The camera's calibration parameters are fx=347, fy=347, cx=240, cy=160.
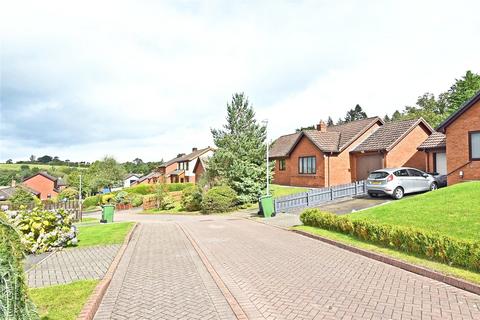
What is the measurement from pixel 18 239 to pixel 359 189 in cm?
2227

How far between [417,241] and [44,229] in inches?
491

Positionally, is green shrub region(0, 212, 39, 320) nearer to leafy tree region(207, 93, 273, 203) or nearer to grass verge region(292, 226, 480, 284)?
grass verge region(292, 226, 480, 284)

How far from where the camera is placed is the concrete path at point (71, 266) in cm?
810

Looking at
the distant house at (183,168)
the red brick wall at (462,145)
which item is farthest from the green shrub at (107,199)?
the red brick wall at (462,145)

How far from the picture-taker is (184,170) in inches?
2569

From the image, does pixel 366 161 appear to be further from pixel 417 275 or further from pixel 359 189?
pixel 417 275

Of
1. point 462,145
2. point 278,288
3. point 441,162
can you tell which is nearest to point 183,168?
point 441,162

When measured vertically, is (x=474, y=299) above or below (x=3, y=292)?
below

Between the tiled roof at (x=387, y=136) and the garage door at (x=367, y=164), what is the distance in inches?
30.3

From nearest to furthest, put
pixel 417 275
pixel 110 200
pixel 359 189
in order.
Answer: pixel 417 275, pixel 359 189, pixel 110 200

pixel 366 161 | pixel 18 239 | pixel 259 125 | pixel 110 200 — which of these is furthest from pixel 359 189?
pixel 110 200

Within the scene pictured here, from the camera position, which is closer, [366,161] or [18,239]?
[18,239]

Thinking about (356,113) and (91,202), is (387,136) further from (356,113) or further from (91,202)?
(356,113)

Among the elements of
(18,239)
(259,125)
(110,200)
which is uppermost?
(259,125)
